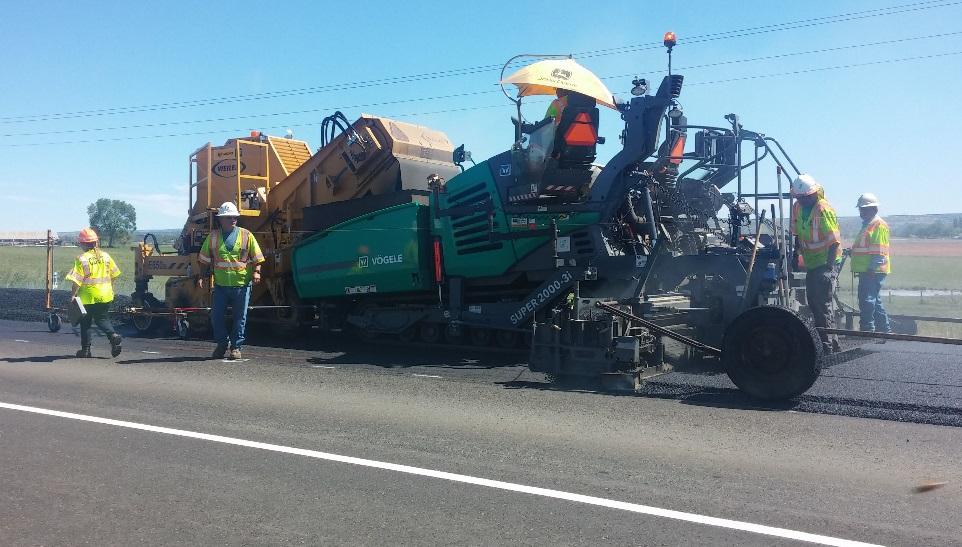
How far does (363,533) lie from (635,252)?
224 inches

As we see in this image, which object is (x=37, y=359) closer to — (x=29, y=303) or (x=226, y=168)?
(x=226, y=168)

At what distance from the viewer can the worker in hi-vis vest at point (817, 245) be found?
321 inches

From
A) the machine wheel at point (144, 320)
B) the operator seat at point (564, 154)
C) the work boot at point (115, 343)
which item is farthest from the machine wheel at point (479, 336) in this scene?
the machine wheel at point (144, 320)

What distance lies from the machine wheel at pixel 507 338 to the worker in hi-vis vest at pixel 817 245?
3.39 m

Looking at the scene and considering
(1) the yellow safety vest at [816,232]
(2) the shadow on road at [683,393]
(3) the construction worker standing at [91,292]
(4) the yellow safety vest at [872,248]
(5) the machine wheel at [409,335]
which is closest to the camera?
(2) the shadow on road at [683,393]

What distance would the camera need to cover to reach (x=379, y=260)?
10.4 metres

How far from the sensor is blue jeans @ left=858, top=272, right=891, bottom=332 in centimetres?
938

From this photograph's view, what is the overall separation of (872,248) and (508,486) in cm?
751

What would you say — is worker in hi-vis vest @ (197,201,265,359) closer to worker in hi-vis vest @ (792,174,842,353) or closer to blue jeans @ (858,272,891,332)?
worker in hi-vis vest @ (792,174,842,353)

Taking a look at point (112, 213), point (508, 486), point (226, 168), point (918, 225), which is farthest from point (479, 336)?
point (112, 213)

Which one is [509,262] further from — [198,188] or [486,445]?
[198,188]

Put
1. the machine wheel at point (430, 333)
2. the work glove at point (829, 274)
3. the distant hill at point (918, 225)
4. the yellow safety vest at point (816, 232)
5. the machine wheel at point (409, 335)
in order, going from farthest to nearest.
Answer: the distant hill at point (918, 225) → the machine wheel at point (409, 335) → the machine wheel at point (430, 333) → the yellow safety vest at point (816, 232) → the work glove at point (829, 274)

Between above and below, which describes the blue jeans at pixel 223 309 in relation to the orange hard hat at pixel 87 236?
below

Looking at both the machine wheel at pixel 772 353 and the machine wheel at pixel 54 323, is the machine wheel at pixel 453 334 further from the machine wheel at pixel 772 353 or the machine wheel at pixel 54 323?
the machine wheel at pixel 54 323
